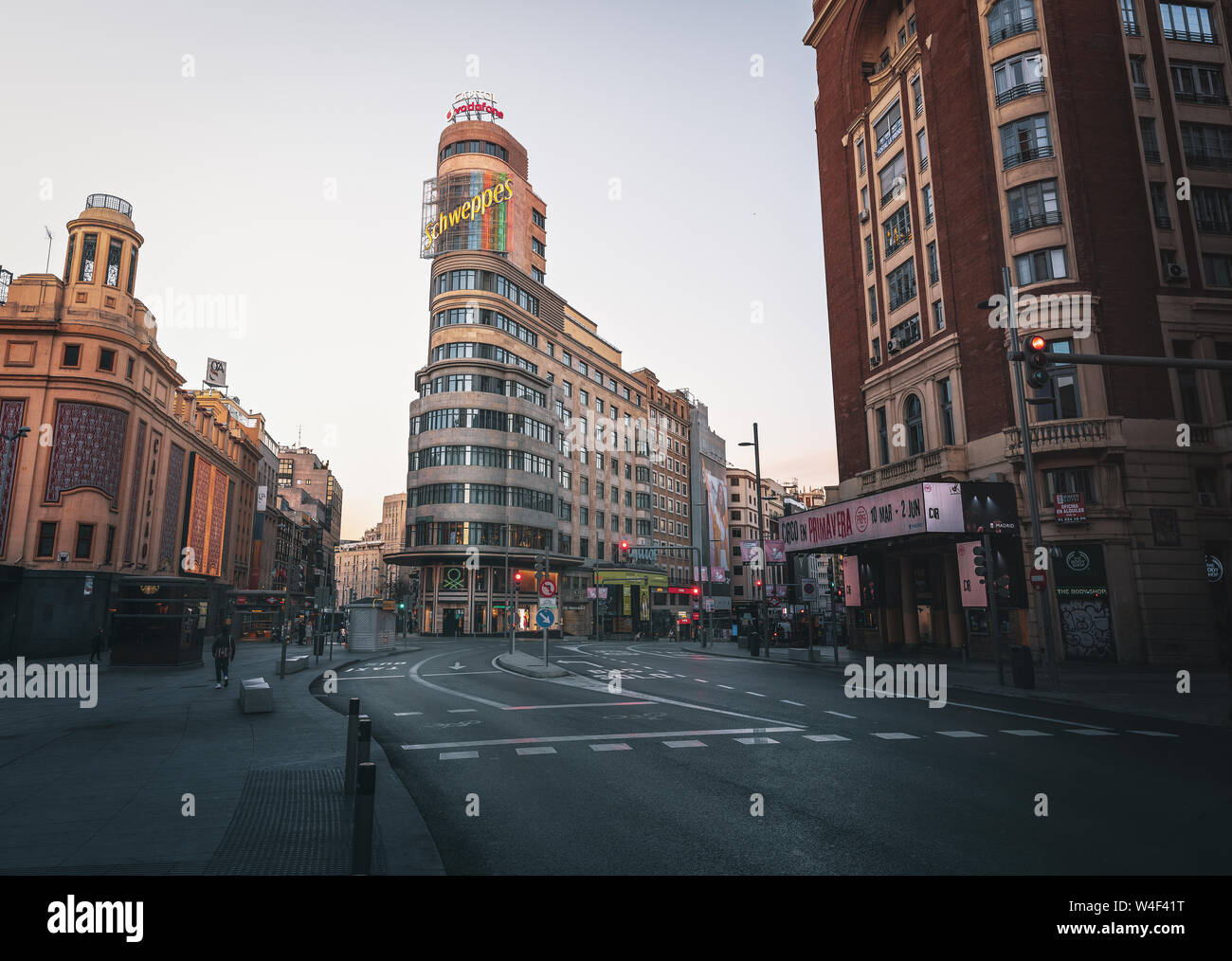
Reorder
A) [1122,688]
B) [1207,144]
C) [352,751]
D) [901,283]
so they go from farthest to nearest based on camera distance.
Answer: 1. [901,283]
2. [1207,144]
3. [1122,688]
4. [352,751]

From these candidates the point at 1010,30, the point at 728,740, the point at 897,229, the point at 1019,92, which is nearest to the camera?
the point at 728,740

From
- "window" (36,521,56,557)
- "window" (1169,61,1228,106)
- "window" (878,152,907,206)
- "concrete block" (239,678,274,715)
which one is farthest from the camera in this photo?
"window" (36,521,56,557)

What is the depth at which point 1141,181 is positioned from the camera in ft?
96.9

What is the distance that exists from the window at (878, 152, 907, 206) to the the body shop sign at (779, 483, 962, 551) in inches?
663

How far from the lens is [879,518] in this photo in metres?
30.6

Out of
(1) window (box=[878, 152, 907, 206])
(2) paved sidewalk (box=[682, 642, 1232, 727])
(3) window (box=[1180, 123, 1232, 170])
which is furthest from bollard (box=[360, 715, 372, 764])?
(3) window (box=[1180, 123, 1232, 170])

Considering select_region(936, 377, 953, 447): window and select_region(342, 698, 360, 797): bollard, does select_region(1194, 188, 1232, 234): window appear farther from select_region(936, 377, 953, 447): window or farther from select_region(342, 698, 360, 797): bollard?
select_region(342, 698, 360, 797): bollard

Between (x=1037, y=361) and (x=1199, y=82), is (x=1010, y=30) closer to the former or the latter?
(x=1199, y=82)

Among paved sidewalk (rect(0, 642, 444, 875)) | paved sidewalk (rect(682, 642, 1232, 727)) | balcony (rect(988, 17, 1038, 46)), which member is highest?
balcony (rect(988, 17, 1038, 46))

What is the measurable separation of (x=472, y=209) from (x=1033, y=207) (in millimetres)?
54756

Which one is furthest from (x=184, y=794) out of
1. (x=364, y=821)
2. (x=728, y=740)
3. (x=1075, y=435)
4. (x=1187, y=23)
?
(x=1187, y=23)

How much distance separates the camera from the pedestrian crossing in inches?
425

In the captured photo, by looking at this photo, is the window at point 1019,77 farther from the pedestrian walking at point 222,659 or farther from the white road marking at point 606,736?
the pedestrian walking at point 222,659
